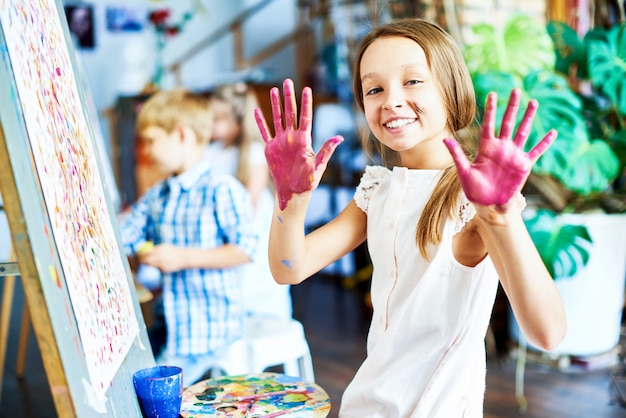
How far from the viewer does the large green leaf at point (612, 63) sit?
8.15ft

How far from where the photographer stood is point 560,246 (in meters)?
2.51

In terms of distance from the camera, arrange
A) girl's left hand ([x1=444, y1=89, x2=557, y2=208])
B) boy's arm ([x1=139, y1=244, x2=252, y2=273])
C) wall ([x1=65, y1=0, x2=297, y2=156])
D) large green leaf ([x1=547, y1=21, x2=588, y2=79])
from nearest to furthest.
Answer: girl's left hand ([x1=444, y1=89, x2=557, y2=208]) < boy's arm ([x1=139, y1=244, x2=252, y2=273]) < large green leaf ([x1=547, y1=21, x2=588, y2=79]) < wall ([x1=65, y1=0, x2=297, y2=156])

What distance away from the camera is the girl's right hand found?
0.94 meters

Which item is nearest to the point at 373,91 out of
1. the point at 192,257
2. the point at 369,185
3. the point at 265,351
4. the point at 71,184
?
the point at 369,185

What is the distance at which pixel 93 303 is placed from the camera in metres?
0.84

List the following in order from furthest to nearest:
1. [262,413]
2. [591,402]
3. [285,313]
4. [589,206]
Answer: [589,206], [591,402], [285,313], [262,413]

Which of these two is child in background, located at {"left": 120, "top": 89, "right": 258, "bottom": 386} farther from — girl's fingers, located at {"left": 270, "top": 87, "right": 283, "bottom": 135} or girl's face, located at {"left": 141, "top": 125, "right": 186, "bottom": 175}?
girl's fingers, located at {"left": 270, "top": 87, "right": 283, "bottom": 135}

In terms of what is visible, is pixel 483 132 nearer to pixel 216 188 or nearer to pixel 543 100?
pixel 216 188

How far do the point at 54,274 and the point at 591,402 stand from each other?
7.41 ft

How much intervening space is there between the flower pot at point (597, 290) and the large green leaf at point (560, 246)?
173mm

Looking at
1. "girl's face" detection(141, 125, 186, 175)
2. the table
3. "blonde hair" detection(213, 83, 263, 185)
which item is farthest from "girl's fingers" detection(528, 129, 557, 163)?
"blonde hair" detection(213, 83, 263, 185)

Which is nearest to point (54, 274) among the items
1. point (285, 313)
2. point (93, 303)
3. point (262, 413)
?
point (93, 303)

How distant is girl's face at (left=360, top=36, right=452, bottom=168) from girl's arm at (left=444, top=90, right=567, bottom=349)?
21cm

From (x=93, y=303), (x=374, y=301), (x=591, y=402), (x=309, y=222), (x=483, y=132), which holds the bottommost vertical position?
(x=591, y=402)
